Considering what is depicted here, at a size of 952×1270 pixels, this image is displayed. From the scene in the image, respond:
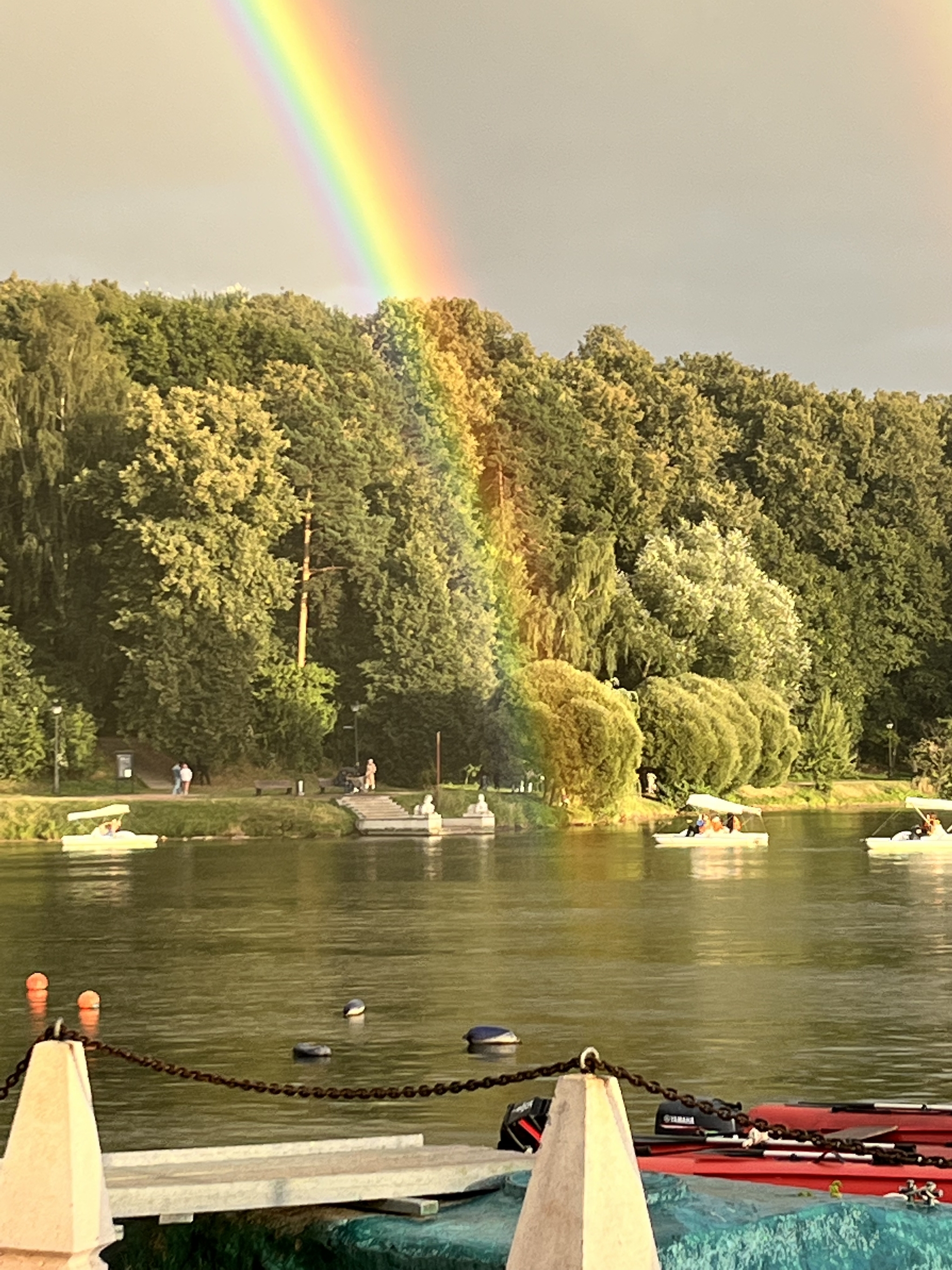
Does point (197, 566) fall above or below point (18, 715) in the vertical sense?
above

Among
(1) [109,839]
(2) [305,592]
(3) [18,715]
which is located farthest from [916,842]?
(2) [305,592]

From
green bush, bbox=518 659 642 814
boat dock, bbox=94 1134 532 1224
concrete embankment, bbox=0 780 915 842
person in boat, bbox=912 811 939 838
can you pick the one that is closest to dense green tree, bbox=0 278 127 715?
concrete embankment, bbox=0 780 915 842

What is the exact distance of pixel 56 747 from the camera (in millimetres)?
84625

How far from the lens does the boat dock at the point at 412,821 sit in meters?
77.1

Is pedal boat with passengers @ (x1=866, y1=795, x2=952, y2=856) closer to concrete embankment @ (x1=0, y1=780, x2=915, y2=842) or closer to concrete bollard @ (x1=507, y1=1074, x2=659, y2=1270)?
concrete embankment @ (x1=0, y1=780, x2=915, y2=842)

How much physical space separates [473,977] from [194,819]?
155 feet

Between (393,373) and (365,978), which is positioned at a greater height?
(393,373)

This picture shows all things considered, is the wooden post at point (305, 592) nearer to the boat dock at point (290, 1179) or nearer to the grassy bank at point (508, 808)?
the grassy bank at point (508, 808)

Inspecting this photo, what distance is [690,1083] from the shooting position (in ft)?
66.4

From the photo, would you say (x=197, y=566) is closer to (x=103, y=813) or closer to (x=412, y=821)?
(x=412, y=821)

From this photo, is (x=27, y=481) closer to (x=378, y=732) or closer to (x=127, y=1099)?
(x=378, y=732)

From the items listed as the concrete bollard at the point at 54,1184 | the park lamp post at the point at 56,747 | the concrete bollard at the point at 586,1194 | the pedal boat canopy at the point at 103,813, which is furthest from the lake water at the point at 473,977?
the park lamp post at the point at 56,747

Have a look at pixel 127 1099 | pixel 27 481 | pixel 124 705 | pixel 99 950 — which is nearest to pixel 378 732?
pixel 124 705

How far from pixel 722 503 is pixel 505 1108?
87277 millimetres
